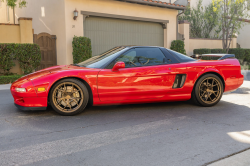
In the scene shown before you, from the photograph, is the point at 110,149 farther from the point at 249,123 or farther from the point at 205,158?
the point at 249,123

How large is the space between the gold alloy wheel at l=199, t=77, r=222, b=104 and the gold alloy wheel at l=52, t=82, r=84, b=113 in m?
2.58

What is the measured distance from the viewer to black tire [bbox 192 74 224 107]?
5562mm

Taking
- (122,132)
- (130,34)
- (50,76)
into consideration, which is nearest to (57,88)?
(50,76)

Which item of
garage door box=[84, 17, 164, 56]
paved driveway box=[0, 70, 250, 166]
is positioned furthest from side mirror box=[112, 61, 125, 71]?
garage door box=[84, 17, 164, 56]

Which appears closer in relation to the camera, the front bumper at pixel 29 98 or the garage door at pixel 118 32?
the front bumper at pixel 29 98

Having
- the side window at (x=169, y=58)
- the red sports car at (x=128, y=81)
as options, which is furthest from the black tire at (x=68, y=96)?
the side window at (x=169, y=58)

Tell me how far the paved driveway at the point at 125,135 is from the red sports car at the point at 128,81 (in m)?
0.28

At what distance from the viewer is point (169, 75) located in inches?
209

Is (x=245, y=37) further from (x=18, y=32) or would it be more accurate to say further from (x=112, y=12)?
(x=18, y=32)

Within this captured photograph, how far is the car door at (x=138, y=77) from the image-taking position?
4905mm

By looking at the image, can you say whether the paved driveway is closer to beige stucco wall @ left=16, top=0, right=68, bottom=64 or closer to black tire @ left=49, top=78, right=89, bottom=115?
black tire @ left=49, top=78, right=89, bottom=115

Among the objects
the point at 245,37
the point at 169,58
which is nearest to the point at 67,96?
the point at 169,58

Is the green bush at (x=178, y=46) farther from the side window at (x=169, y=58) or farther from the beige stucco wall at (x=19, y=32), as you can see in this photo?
the side window at (x=169, y=58)

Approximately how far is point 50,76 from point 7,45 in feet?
24.3
